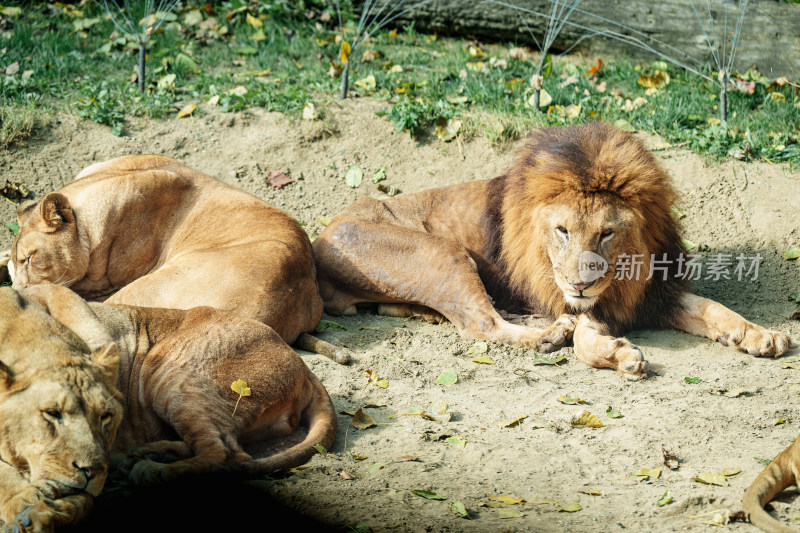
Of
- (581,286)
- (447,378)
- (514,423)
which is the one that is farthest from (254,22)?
(514,423)

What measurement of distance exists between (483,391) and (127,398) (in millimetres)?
1983

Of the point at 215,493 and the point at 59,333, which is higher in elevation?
the point at 59,333

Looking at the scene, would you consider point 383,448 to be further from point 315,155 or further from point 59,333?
point 315,155

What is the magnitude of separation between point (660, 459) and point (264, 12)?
27.2 ft

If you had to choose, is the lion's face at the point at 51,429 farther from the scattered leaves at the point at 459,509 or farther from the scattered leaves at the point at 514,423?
the scattered leaves at the point at 514,423

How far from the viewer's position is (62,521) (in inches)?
116

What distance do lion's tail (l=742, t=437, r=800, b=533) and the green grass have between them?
168 inches

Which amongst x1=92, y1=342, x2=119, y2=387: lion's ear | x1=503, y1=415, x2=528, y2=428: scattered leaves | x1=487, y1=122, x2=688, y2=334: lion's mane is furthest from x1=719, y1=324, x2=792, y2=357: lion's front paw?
x1=92, y1=342, x2=119, y2=387: lion's ear

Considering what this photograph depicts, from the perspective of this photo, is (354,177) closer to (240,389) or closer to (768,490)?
(240,389)

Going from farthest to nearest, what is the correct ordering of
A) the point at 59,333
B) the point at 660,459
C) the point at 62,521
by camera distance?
the point at 660,459, the point at 59,333, the point at 62,521

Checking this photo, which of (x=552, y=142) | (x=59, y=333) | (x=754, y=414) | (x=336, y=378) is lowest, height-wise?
(x=336, y=378)

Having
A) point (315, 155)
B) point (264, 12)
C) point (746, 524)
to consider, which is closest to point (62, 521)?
point (746, 524)

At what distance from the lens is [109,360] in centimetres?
345

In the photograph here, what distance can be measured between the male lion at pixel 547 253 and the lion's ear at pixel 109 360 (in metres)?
2.70
